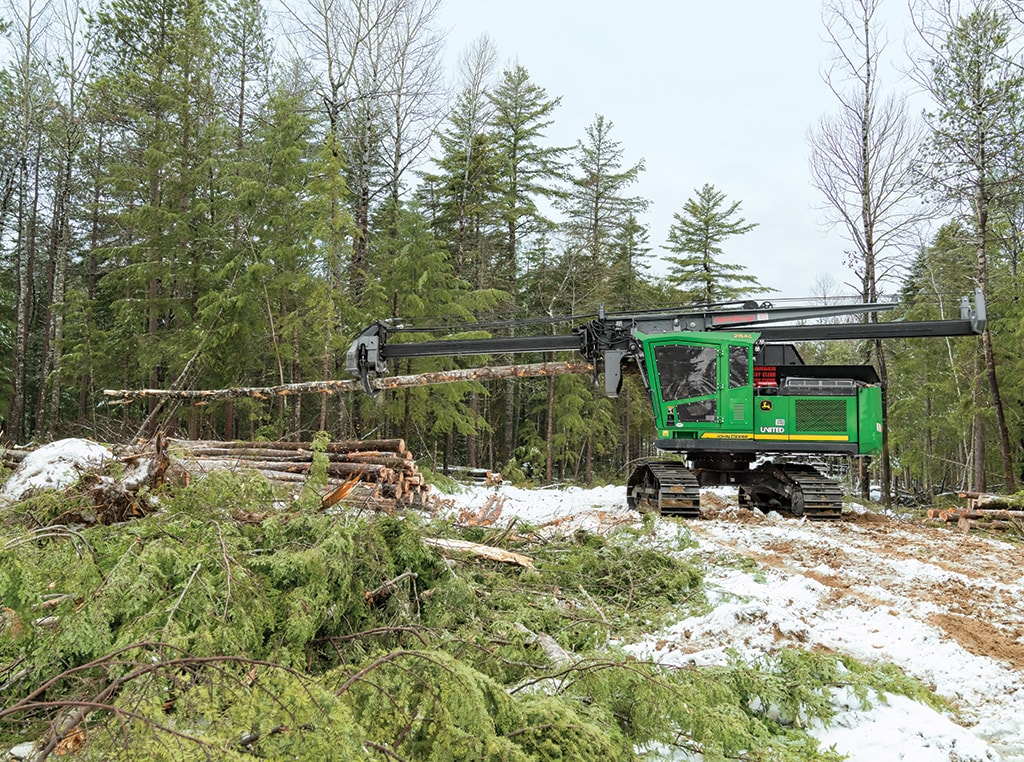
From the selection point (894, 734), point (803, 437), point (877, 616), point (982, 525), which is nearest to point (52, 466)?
point (894, 734)

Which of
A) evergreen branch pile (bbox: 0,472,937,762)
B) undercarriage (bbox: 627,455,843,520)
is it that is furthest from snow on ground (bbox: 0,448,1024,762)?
undercarriage (bbox: 627,455,843,520)

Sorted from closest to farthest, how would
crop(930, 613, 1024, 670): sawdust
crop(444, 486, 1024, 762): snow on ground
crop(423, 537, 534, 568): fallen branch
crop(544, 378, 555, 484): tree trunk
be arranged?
crop(444, 486, 1024, 762): snow on ground
crop(930, 613, 1024, 670): sawdust
crop(423, 537, 534, 568): fallen branch
crop(544, 378, 555, 484): tree trunk

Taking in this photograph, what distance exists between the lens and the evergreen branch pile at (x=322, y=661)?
84.0 inches

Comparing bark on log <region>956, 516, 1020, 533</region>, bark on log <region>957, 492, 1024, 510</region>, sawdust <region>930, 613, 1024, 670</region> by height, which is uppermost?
bark on log <region>957, 492, 1024, 510</region>

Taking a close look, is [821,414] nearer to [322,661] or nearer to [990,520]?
[990,520]

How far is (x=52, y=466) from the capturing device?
619cm

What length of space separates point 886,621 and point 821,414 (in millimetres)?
6533

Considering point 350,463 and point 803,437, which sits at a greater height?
point 803,437

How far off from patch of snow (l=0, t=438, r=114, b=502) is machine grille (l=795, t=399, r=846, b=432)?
31.9ft

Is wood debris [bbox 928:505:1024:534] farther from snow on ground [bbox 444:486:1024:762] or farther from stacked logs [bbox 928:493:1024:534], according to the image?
snow on ground [bbox 444:486:1024:762]

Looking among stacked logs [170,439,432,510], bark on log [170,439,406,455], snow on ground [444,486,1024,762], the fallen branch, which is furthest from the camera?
bark on log [170,439,406,455]

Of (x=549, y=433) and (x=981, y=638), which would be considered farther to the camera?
(x=549, y=433)

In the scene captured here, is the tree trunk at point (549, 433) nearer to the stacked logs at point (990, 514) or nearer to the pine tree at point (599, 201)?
the pine tree at point (599, 201)

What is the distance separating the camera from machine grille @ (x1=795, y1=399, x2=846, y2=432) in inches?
424
